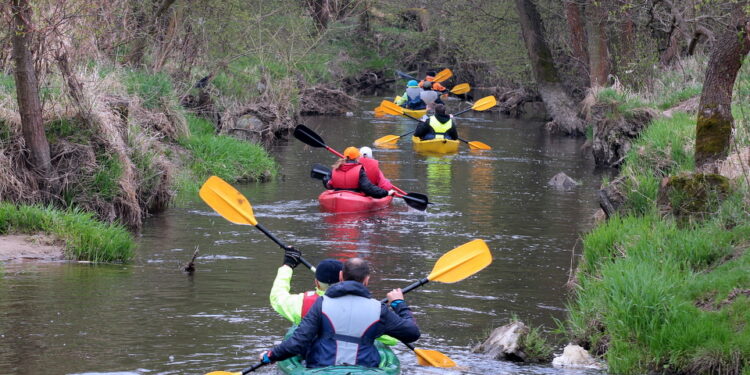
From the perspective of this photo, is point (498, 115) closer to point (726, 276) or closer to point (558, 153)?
point (558, 153)

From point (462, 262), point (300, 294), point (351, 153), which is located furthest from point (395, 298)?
point (351, 153)

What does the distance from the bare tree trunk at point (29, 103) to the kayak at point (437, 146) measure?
10.4 m

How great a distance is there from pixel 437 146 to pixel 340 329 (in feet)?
48.0

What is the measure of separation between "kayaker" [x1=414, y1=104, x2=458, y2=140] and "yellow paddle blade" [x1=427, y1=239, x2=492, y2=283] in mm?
12984

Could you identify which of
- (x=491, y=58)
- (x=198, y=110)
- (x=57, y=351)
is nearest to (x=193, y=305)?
(x=57, y=351)

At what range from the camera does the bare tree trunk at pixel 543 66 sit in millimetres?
25484

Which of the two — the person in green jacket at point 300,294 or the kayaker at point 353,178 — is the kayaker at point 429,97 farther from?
the person in green jacket at point 300,294

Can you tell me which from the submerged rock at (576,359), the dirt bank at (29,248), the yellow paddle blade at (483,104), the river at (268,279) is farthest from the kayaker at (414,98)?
the submerged rock at (576,359)

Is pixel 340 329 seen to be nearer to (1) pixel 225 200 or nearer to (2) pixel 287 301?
(2) pixel 287 301

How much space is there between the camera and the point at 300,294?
6750 mm

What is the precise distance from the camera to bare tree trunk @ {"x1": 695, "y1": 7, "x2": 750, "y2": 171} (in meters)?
9.69

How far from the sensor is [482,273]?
401 inches

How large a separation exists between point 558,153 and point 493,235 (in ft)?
31.1

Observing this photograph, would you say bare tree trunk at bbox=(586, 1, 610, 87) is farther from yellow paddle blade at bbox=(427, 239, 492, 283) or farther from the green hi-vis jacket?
the green hi-vis jacket
